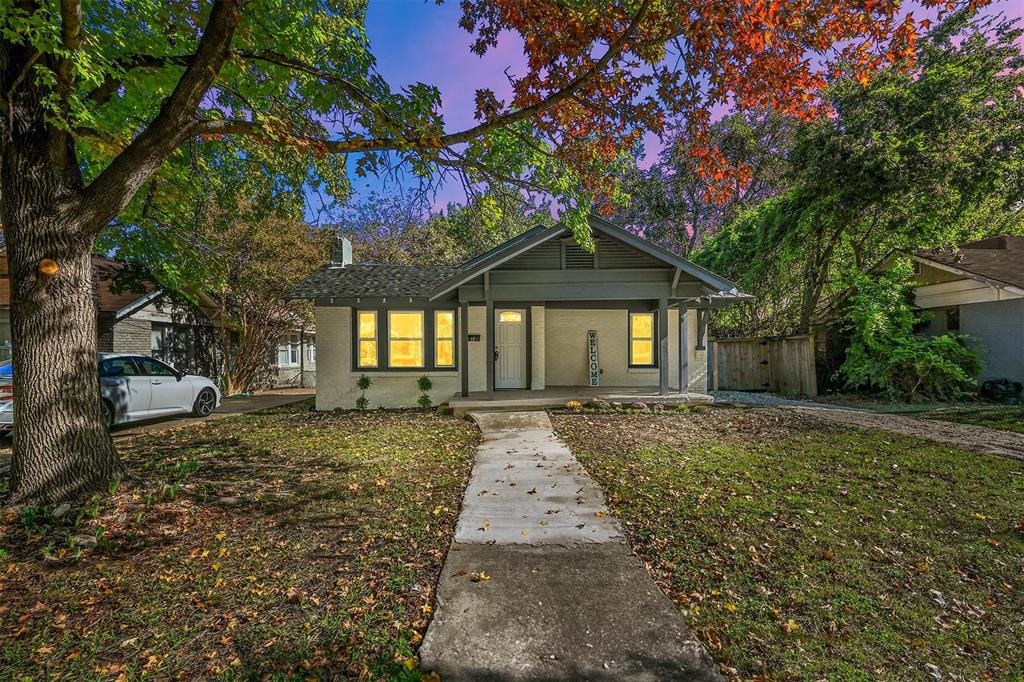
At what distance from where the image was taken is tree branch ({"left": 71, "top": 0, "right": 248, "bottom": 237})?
170 inches

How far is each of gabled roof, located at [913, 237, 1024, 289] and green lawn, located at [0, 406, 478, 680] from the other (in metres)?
15.8

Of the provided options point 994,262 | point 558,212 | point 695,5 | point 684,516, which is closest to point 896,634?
point 684,516

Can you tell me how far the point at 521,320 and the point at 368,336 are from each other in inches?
170

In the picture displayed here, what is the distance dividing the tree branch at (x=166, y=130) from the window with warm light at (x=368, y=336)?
7.77m

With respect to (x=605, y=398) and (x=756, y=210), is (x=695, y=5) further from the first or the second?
(x=756, y=210)

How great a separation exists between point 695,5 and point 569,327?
30.0ft

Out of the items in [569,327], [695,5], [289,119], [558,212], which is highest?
[695,5]

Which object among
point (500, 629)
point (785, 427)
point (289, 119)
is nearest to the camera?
point (500, 629)

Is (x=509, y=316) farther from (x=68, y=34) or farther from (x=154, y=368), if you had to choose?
(x=68, y=34)

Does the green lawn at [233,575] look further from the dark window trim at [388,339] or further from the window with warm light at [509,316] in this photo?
the window with warm light at [509,316]

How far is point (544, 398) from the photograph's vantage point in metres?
11.0

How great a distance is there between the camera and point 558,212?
22.3 ft

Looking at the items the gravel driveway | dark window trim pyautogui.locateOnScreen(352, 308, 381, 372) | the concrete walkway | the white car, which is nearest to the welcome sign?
the gravel driveway

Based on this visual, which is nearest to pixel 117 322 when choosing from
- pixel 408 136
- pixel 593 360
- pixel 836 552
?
pixel 408 136
